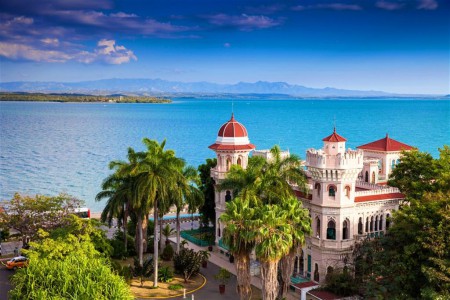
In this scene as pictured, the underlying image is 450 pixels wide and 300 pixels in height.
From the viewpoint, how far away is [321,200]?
35969 mm

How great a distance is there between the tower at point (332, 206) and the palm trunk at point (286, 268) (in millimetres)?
4637

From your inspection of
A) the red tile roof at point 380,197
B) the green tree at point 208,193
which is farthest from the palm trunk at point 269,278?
the green tree at point 208,193

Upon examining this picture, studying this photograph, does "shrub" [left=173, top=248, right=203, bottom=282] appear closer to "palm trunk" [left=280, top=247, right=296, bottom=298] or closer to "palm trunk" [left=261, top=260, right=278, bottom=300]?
"palm trunk" [left=280, top=247, right=296, bottom=298]

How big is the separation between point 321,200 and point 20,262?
76.0 feet

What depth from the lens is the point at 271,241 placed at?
27.1 m

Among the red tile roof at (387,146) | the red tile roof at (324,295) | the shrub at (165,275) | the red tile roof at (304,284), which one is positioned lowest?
the shrub at (165,275)

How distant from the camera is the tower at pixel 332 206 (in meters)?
35.2

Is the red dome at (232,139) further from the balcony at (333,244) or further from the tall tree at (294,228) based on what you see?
the tall tree at (294,228)

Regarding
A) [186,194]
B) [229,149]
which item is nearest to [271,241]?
[186,194]

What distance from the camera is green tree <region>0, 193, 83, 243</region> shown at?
41000 mm

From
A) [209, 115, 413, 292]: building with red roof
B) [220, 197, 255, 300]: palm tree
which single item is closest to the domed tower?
[209, 115, 413, 292]: building with red roof

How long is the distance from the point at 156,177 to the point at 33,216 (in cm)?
1330

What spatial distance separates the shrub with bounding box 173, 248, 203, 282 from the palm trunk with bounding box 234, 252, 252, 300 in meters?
8.30

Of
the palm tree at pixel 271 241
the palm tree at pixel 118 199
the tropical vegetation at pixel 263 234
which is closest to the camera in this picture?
the palm tree at pixel 271 241
